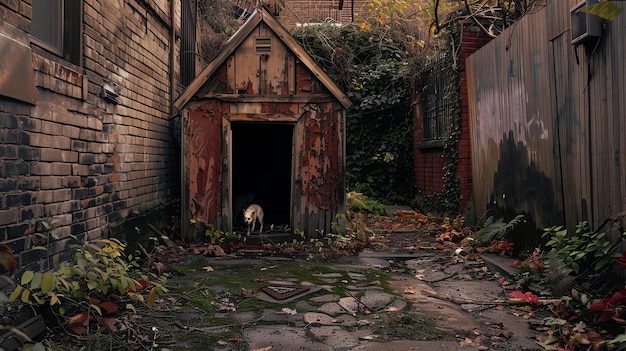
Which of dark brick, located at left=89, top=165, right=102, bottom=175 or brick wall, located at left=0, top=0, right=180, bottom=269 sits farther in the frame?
dark brick, located at left=89, top=165, right=102, bottom=175

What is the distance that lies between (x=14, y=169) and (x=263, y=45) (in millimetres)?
5010

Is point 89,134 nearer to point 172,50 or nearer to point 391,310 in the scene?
point 391,310

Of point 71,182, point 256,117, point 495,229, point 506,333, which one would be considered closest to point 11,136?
point 71,182

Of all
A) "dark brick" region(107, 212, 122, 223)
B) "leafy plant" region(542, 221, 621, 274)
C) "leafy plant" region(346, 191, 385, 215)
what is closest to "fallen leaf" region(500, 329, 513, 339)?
"leafy plant" region(542, 221, 621, 274)

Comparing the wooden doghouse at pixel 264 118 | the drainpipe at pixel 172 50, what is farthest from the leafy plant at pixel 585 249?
the drainpipe at pixel 172 50

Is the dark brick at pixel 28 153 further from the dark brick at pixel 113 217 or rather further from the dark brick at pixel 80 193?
the dark brick at pixel 113 217

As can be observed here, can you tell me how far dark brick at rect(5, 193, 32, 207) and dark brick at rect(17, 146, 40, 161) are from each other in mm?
278

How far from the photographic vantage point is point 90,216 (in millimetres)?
4762

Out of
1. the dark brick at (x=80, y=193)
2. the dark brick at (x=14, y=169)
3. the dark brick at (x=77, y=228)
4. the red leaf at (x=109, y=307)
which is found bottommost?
the red leaf at (x=109, y=307)

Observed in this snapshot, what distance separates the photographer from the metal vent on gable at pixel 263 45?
25.1ft

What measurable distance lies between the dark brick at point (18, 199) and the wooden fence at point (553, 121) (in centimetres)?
483

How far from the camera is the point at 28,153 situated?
11.5ft

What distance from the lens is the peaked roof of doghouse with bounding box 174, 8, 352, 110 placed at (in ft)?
24.4

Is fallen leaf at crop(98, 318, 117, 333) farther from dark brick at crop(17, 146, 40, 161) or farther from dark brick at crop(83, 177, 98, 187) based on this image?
dark brick at crop(83, 177, 98, 187)
